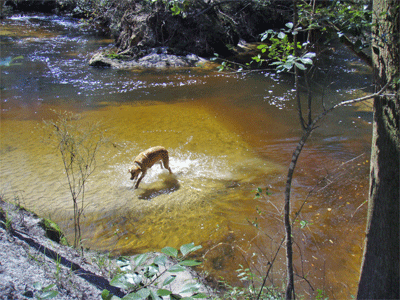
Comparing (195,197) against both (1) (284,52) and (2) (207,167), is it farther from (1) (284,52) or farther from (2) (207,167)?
(1) (284,52)

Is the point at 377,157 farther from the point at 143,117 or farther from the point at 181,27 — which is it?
the point at 181,27

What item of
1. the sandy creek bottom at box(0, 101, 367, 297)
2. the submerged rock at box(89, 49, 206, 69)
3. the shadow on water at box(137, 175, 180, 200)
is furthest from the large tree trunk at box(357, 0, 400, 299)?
the submerged rock at box(89, 49, 206, 69)

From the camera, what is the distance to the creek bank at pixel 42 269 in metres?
2.40

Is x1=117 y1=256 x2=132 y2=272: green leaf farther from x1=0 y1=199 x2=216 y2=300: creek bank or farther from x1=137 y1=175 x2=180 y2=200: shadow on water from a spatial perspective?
x1=137 y1=175 x2=180 y2=200: shadow on water

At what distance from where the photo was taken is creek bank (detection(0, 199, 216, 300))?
2.40 m

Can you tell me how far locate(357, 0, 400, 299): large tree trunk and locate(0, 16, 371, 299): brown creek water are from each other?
39 centimetres

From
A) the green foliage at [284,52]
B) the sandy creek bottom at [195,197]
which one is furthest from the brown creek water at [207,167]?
the green foliage at [284,52]

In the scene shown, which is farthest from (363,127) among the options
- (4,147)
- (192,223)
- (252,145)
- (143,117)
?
(4,147)

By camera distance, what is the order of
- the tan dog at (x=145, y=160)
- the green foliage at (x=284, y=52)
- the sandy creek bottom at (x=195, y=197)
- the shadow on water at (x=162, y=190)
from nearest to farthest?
the green foliage at (x=284, y=52), the sandy creek bottom at (x=195, y=197), the shadow on water at (x=162, y=190), the tan dog at (x=145, y=160)

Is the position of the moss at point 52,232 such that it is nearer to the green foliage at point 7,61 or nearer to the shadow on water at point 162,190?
the shadow on water at point 162,190

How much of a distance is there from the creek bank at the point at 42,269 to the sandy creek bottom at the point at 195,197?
113cm

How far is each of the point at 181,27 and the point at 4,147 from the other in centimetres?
1206

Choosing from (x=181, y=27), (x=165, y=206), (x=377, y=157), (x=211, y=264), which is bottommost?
(x=211, y=264)

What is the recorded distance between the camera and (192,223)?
197 inches
